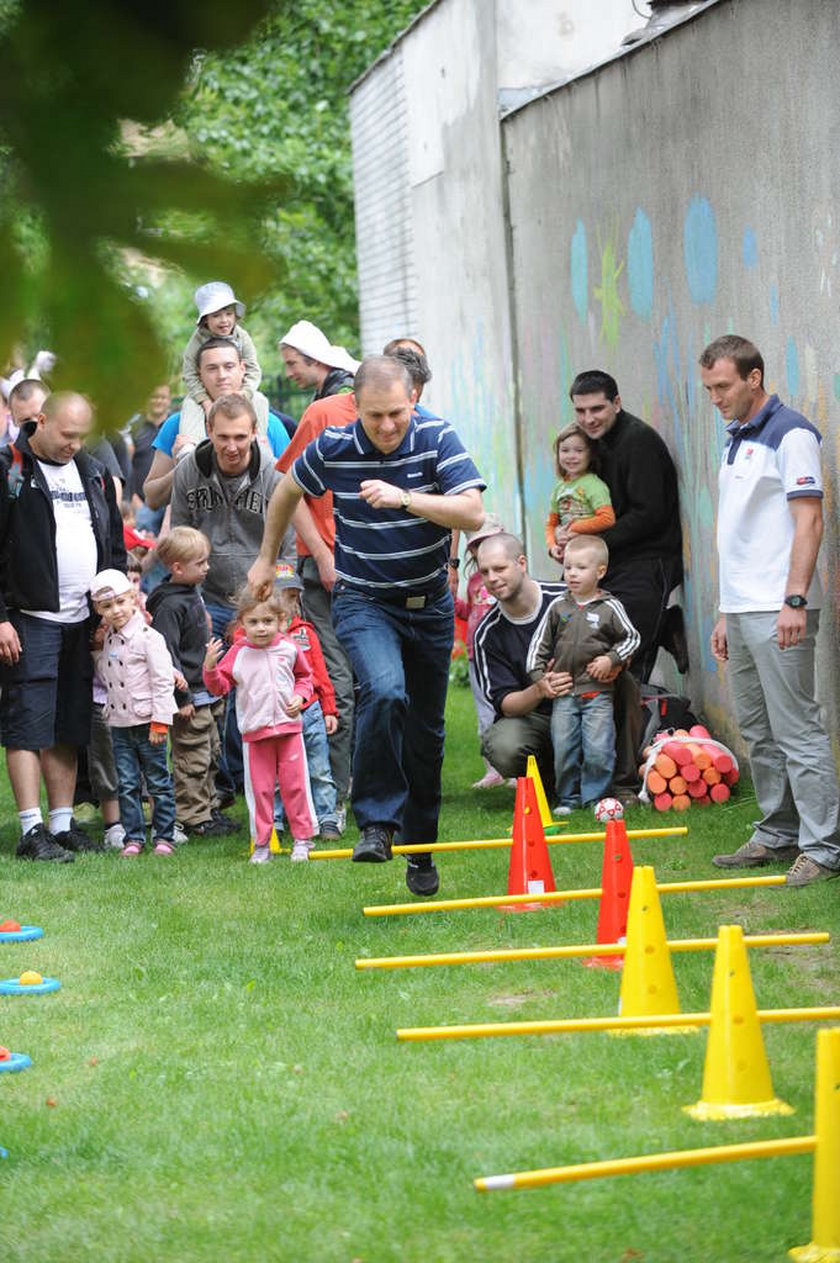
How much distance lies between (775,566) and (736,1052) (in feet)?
9.79

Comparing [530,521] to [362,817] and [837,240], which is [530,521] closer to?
[837,240]

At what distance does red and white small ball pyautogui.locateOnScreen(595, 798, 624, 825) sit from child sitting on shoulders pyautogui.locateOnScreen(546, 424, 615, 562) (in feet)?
4.59

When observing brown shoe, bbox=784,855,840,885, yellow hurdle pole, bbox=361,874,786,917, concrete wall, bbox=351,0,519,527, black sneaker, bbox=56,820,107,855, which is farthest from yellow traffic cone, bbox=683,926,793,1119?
concrete wall, bbox=351,0,519,527

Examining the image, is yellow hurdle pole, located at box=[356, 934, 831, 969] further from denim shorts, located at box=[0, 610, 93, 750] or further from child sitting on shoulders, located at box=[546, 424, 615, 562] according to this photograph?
child sitting on shoulders, located at box=[546, 424, 615, 562]

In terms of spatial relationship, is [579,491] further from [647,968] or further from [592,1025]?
[592,1025]

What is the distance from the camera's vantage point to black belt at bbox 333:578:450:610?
261 inches

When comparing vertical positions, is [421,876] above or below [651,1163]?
above

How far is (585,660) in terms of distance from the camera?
9070 millimetres

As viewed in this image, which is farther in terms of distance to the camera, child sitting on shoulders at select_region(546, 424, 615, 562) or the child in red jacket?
child sitting on shoulders at select_region(546, 424, 615, 562)

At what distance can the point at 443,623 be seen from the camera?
6.76 metres

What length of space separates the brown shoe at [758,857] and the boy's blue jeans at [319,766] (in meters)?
1.94

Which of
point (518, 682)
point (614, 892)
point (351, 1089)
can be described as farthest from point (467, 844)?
point (351, 1089)

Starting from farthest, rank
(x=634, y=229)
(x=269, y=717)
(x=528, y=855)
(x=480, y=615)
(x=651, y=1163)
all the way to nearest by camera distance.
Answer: (x=634, y=229)
(x=480, y=615)
(x=269, y=717)
(x=528, y=855)
(x=651, y=1163)

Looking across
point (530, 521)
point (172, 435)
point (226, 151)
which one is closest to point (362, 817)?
point (172, 435)
